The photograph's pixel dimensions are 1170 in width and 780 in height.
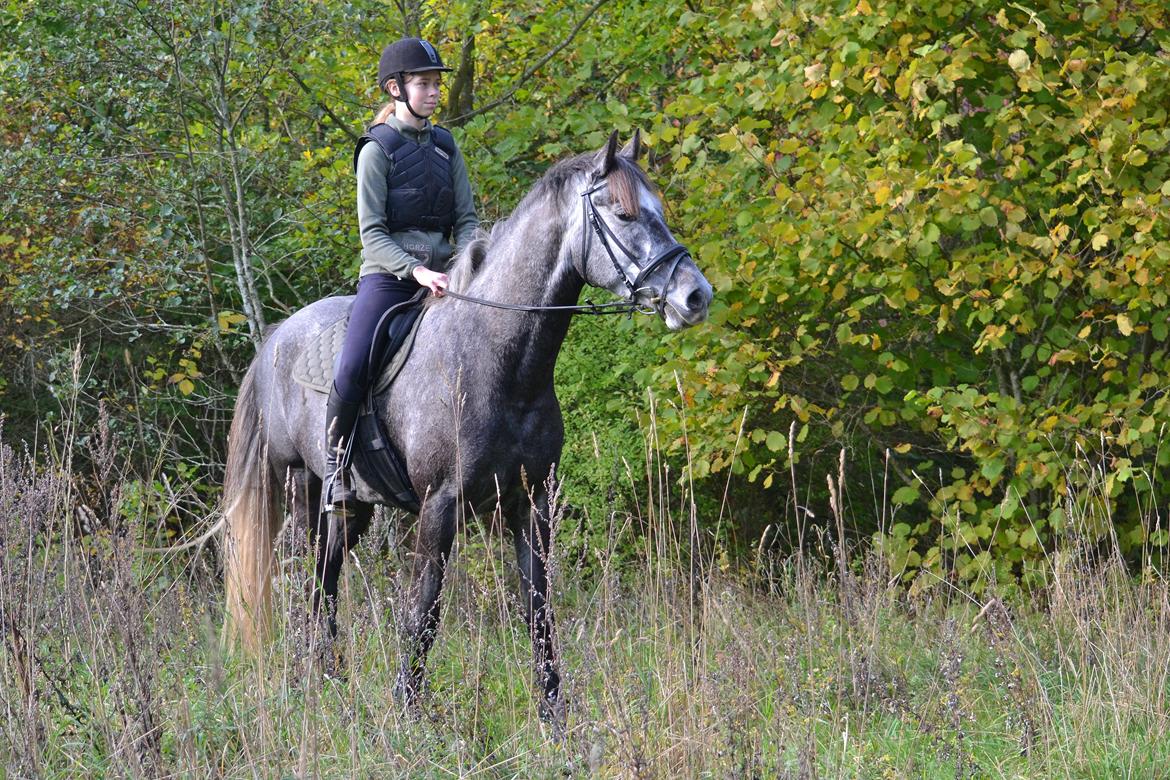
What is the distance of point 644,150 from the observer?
8.85 metres

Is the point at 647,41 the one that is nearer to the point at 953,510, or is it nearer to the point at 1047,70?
Answer: the point at 1047,70

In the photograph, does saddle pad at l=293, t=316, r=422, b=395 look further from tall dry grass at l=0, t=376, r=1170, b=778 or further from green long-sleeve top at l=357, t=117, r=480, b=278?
tall dry grass at l=0, t=376, r=1170, b=778

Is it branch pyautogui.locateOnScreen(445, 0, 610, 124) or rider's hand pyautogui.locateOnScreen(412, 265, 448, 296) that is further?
branch pyautogui.locateOnScreen(445, 0, 610, 124)

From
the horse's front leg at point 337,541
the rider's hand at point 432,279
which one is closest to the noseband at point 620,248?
the rider's hand at point 432,279

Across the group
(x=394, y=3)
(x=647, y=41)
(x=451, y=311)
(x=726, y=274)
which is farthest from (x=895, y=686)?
(x=394, y=3)

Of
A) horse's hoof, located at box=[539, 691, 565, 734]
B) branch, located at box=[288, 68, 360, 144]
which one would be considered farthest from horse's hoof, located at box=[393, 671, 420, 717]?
branch, located at box=[288, 68, 360, 144]

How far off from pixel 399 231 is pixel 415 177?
0.84ft

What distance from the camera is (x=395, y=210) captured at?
5781 mm

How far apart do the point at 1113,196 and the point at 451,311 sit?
3.28 m

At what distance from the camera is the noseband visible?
4809 mm

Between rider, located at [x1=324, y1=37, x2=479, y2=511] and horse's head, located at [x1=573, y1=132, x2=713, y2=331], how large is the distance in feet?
2.50

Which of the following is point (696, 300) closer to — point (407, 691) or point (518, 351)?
point (518, 351)

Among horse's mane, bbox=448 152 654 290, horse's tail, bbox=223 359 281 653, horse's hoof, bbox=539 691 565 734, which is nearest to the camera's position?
horse's hoof, bbox=539 691 565 734

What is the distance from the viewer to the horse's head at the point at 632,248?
475 cm
